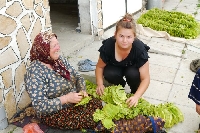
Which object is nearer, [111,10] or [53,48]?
[53,48]

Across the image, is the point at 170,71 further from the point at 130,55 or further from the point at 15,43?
the point at 15,43

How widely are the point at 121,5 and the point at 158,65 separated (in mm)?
2338

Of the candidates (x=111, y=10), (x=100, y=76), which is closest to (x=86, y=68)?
(x=100, y=76)

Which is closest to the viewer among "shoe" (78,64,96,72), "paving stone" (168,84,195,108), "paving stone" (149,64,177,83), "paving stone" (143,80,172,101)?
"paving stone" (168,84,195,108)

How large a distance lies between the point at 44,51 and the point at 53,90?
18.5 inches

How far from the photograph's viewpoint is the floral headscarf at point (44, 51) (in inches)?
112

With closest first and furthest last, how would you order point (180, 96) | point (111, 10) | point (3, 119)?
point (3, 119) → point (180, 96) → point (111, 10)

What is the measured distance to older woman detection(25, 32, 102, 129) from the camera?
287 cm

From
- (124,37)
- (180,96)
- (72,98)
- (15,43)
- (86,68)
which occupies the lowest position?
(180,96)

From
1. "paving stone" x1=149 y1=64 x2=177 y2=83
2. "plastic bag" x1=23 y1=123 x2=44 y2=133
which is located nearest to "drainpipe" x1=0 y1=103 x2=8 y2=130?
"plastic bag" x1=23 y1=123 x2=44 y2=133

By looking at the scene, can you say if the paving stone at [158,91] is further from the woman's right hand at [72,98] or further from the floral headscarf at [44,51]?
the floral headscarf at [44,51]

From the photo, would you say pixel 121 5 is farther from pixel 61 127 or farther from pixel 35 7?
pixel 61 127

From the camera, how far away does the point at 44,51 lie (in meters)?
2.87

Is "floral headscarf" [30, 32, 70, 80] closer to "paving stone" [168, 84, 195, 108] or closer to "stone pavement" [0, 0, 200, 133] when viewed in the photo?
→ "stone pavement" [0, 0, 200, 133]
